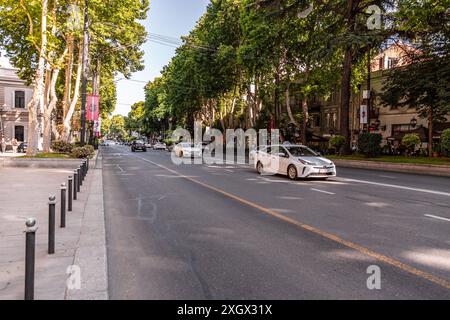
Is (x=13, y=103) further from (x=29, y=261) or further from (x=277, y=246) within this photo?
(x=29, y=261)

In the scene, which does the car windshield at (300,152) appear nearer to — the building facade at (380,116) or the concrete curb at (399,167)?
the concrete curb at (399,167)

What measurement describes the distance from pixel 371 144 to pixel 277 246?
871 inches

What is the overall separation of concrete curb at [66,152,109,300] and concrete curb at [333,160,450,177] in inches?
683

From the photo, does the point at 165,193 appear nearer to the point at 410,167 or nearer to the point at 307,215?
the point at 307,215

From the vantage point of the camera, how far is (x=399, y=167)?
72.0 feet

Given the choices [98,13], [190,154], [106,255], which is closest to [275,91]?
[190,154]

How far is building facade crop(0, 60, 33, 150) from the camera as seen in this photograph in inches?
2034

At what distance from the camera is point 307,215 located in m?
8.09

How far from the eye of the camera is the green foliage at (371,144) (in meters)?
25.9

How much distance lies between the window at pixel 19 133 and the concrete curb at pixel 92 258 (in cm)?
5052

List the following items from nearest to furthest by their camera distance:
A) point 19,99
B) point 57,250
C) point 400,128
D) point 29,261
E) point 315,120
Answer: point 29,261
point 57,250
point 400,128
point 315,120
point 19,99

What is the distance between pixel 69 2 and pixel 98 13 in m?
2.95

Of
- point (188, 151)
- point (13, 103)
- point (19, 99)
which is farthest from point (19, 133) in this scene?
point (188, 151)

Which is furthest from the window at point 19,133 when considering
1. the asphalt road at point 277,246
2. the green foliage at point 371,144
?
the asphalt road at point 277,246
